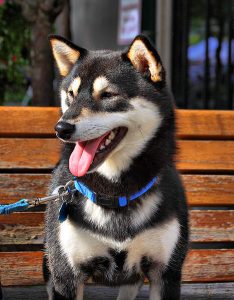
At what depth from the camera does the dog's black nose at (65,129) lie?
258 centimetres

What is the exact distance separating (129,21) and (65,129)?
5255 millimetres

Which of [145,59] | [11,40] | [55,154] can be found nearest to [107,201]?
[145,59]

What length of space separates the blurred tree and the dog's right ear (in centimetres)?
203

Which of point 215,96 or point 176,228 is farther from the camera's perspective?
point 215,96

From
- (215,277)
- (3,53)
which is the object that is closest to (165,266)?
(215,277)

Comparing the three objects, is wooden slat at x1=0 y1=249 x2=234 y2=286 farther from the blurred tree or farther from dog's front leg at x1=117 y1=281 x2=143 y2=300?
the blurred tree

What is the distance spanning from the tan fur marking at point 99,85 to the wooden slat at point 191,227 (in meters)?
0.99

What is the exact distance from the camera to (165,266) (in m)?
2.88

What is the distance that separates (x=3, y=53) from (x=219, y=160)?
338cm

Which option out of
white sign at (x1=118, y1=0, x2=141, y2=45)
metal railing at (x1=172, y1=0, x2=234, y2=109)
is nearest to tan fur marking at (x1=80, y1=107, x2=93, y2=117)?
metal railing at (x1=172, y1=0, x2=234, y2=109)

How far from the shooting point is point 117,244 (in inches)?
111

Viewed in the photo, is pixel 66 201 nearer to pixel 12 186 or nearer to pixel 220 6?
pixel 12 186

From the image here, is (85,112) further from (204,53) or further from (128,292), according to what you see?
(204,53)

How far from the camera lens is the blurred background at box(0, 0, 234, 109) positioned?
17.5ft
